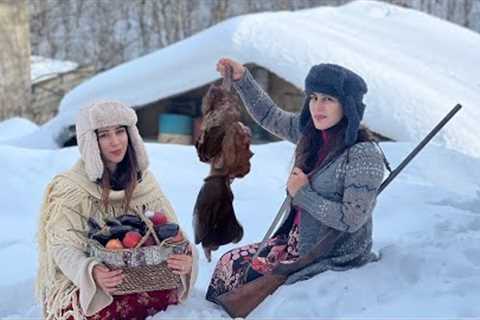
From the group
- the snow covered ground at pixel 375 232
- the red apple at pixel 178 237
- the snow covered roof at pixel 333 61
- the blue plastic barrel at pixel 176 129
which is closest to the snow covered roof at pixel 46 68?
the snow covered roof at pixel 333 61

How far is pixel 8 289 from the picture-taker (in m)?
3.93

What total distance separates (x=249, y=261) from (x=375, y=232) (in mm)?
1091

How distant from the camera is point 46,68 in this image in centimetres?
1405

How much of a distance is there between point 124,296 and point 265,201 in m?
2.13

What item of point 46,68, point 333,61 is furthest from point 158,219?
point 46,68

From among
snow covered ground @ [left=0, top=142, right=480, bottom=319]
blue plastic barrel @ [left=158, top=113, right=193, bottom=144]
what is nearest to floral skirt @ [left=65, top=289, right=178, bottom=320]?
snow covered ground @ [left=0, top=142, right=480, bottom=319]

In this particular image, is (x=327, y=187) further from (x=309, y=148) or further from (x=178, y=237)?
(x=178, y=237)

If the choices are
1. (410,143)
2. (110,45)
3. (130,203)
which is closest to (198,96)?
(410,143)

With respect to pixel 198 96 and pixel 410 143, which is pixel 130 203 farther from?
pixel 198 96

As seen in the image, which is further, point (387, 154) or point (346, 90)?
point (387, 154)

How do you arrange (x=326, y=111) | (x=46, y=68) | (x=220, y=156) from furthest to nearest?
(x=46, y=68)
(x=220, y=156)
(x=326, y=111)

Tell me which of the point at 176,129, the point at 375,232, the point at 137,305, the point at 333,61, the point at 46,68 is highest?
the point at 137,305

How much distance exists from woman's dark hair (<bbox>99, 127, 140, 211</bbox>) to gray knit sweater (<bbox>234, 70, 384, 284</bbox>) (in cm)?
62

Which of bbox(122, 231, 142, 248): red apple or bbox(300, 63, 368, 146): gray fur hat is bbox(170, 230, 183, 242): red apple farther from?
bbox(300, 63, 368, 146): gray fur hat
